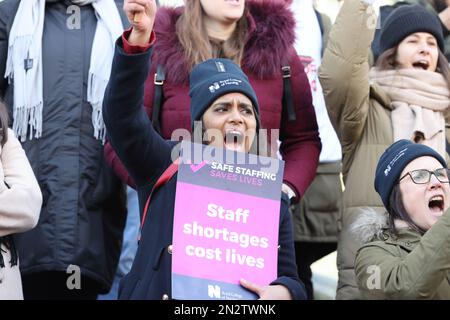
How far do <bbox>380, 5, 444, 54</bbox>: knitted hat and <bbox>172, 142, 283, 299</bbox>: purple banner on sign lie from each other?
5.69ft

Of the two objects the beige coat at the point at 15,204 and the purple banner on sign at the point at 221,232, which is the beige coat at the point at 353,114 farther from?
the beige coat at the point at 15,204

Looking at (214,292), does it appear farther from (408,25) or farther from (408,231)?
(408,25)

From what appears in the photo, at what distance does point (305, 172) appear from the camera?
19.0 feet

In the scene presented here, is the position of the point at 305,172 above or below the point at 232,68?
below

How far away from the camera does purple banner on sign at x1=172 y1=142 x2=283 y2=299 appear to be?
447 cm

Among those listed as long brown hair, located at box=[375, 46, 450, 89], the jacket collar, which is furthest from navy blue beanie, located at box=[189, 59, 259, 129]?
long brown hair, located at box=[375, 46, 450, 89]

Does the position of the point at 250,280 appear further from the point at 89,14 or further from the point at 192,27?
the point at 89,14

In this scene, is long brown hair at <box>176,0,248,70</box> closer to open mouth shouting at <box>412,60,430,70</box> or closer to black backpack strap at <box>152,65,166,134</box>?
black backpack strap at <box>152,65,166,134</box>

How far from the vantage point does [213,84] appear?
498 cm

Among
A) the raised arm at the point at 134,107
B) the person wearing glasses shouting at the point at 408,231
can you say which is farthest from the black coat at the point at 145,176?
the person wearing glasses shouting at the point at 408,231

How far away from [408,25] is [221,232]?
2.03m

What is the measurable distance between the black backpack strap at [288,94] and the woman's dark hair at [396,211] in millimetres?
822

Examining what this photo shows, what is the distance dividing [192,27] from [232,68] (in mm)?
696
